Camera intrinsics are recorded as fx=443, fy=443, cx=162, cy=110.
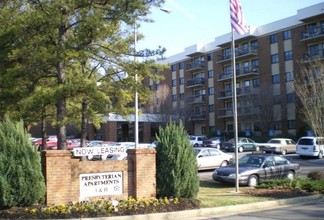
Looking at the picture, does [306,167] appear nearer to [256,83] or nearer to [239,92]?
[256,83]

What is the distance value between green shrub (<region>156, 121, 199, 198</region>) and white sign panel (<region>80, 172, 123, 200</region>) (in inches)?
50.2

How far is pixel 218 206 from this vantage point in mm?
13312

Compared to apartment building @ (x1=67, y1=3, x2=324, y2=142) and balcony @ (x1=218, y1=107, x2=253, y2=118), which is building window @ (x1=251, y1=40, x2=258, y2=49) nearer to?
apartment building @ (x1=67, y1=3, x2=324, y2=142)

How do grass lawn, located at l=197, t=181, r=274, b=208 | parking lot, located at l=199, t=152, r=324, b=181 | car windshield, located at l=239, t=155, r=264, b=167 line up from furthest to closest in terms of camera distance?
parking lot, located at l=199, t=152, r=324, b=181 → car windshield, located at l=239, t=155, r=264, b=167 → grass lawn, located at l=197, t=181, r=274, b=208

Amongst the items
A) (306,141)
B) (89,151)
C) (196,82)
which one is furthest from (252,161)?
(196,82)

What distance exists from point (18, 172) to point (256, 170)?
11.4m

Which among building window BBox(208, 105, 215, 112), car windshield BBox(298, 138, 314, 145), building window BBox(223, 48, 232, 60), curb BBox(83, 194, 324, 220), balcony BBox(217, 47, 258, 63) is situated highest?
building window BBox(223, 48, 232, 60)

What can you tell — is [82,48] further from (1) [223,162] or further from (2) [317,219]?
(1) [223,162]

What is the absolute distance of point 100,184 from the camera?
1309 centimetres

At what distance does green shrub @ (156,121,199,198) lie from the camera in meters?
13.5

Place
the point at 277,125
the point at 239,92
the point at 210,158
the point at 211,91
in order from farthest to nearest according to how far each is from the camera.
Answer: the point at 211,91
the point at 239,92
the point at 277,125
the point at 210,158

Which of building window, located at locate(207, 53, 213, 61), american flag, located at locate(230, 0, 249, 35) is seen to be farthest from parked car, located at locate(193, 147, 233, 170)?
building window, located at locate(207, 53, 213, 61)

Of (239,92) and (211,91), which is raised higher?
(211,91)

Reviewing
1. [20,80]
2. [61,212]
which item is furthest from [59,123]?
[61,212]
